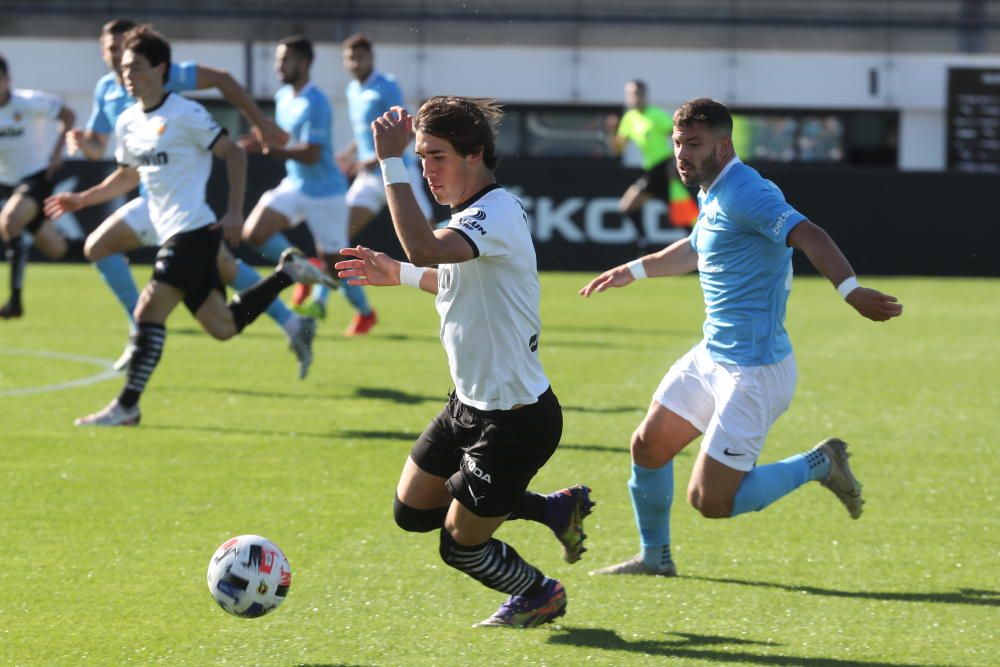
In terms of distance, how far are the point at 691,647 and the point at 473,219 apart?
1573 mm

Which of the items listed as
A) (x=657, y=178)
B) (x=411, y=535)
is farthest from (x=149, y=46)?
(x=657, y=178)

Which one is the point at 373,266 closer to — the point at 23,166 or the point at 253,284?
the point at 253,284

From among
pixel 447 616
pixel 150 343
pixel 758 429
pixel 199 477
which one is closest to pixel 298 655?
pixel 447 616

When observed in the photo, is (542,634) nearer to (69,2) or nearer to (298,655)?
(298,655)

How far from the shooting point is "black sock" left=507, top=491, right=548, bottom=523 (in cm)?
572

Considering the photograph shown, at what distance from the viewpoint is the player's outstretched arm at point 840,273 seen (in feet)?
17.2

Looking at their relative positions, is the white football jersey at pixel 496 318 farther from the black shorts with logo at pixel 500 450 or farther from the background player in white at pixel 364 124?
the background player in white at pixel 364 124

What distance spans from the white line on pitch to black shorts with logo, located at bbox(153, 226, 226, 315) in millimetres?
1764

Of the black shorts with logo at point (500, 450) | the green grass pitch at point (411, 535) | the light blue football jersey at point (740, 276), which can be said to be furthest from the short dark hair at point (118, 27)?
the black shorts with logo at point (500, 450)

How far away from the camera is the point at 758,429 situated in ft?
19.4

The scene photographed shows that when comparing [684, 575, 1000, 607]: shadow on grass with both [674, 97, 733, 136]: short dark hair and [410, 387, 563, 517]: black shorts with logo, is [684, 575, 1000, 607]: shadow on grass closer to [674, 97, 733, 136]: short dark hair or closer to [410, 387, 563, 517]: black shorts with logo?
[410, 387, 563, 517]: black shorts with logo

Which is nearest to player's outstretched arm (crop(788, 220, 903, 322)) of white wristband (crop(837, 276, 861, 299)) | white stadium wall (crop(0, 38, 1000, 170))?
white wristband (crop(837, 276, 861, 299))

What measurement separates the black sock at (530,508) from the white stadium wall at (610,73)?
2626 centimetres

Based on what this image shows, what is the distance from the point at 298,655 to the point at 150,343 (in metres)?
4.48
